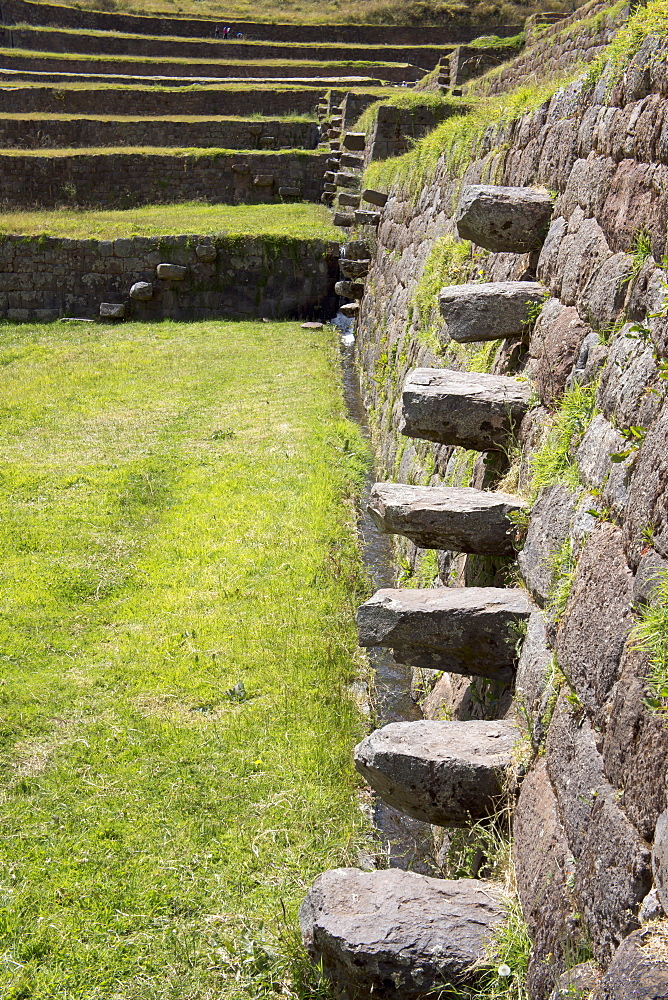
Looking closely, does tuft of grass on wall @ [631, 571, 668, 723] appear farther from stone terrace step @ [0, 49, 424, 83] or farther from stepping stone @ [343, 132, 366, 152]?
stone terrace step @ [0, 49, 424, 83]

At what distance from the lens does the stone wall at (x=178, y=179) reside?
20688 mm

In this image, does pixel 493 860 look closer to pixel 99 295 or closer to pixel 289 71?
pixel 99 295

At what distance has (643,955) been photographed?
1.78 metres

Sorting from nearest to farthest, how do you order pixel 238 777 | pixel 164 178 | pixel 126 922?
1. pixel 126 922
2. pixel 238 777
3. pixel 164 178

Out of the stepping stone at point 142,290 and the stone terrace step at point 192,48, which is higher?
the stone terrace step at point 192,48

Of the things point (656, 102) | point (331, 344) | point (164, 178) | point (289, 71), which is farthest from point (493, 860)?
point (289, 71)

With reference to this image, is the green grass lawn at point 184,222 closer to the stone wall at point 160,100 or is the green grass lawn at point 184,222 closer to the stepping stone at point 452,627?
the stone wall at point 160,100

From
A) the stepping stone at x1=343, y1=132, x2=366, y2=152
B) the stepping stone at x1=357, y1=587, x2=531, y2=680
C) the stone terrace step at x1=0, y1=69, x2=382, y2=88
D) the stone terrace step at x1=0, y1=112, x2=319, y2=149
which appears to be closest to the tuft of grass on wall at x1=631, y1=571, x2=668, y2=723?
the stepping stone at x1=357, y1=587, x2=531, y2=680

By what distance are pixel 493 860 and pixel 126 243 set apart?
1579cm

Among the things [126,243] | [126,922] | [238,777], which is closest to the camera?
[126,922]

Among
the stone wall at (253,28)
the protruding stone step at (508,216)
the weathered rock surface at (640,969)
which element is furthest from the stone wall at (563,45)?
the stone wall at (253,28)

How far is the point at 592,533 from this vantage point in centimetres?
265

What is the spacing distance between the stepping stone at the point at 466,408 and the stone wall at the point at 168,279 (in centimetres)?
1357

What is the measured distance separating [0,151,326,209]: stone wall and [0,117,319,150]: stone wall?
6.70 ft
